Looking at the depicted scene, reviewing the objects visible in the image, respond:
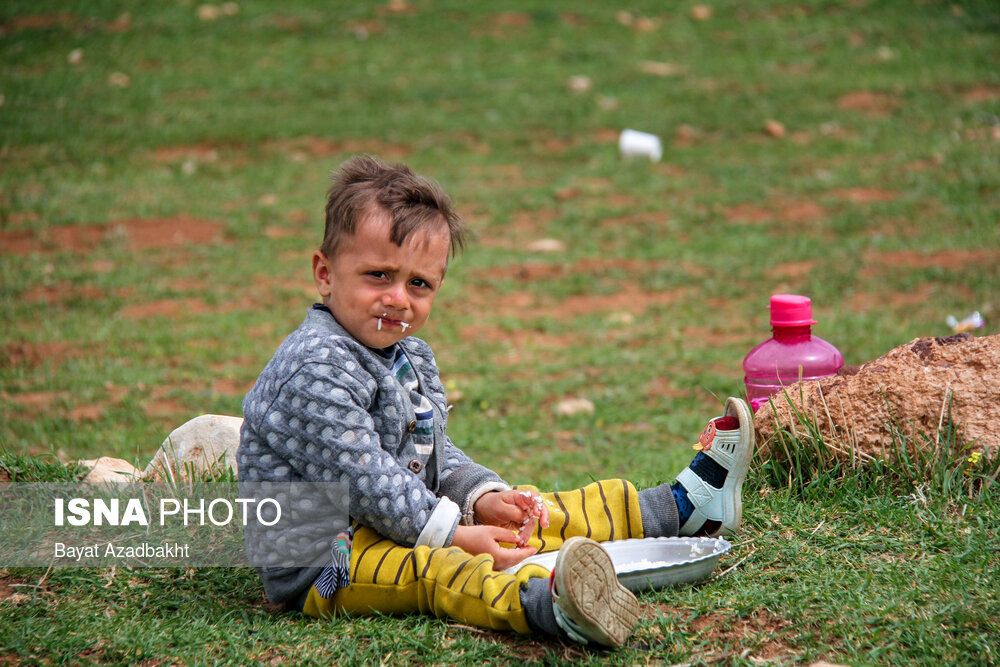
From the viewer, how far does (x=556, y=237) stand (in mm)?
8383

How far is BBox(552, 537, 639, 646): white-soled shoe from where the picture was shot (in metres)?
2.29

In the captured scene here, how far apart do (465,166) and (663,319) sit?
3.45 m

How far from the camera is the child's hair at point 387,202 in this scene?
276cm

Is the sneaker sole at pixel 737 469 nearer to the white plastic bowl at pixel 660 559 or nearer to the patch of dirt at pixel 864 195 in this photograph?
the white plastic bowl at pixel 660 559

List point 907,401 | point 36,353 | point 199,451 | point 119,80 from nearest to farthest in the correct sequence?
point 907,401
point 199,451
point 36,353
point 119,80

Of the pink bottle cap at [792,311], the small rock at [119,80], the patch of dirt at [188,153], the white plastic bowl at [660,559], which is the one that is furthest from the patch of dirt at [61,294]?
the white plastic bowl at [660,559]

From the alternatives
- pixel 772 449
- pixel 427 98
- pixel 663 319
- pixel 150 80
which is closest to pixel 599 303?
pixel 663 319

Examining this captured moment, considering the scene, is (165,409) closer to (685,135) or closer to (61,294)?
(61,294)

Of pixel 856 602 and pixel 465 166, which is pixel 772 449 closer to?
pixel 856 602

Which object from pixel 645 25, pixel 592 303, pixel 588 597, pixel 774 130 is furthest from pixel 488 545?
pixel 645 25

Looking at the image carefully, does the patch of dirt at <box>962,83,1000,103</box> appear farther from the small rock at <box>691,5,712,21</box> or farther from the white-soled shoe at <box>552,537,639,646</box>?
the white-soled shoe at <box>552,537,639,646</box>

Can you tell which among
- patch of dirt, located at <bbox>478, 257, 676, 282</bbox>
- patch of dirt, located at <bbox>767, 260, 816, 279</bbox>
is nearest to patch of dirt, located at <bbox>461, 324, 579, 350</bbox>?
patch of dirt, located at <bbox>478, 257, 676, 282</bbox>

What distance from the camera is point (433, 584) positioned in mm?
2617

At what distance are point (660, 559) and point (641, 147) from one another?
7317 mm
